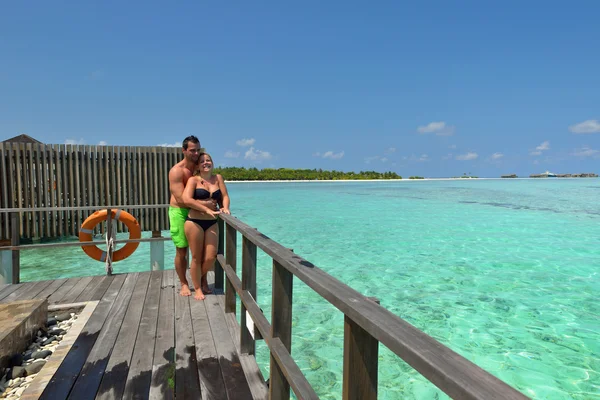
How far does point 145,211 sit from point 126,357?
459cm

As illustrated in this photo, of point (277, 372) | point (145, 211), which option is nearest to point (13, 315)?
point (277, 372)

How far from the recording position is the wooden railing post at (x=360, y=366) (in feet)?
3.60

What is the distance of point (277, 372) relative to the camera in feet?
6.22

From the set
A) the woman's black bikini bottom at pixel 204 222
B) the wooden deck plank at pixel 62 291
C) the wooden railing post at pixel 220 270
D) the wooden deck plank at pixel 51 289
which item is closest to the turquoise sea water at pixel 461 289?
the wooden railing post at pixel 220 270

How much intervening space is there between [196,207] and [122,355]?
1.35 metres

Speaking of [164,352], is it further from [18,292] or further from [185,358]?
[18,292]

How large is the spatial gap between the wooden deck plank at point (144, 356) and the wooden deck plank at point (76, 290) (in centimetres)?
89

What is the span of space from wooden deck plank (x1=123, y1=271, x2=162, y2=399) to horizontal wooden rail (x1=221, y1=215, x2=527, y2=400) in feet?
5.05

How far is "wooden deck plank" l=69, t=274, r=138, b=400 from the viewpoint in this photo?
7.20ft

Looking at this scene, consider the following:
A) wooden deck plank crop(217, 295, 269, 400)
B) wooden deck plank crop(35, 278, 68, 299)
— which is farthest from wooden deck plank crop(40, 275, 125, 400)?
wooden deck plank crop(217, 295, 269, 400)

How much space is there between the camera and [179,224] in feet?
11.8

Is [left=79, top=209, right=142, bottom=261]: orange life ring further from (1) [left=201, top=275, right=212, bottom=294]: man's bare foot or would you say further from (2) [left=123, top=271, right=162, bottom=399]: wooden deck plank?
(1) [left=201, top=275, right=212, bottom=294]: man's bare foot

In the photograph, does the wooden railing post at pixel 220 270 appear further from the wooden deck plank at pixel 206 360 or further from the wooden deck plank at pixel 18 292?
the wooden deck plank at pixel 18 292

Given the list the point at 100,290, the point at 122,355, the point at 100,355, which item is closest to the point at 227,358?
the point at 122,355
